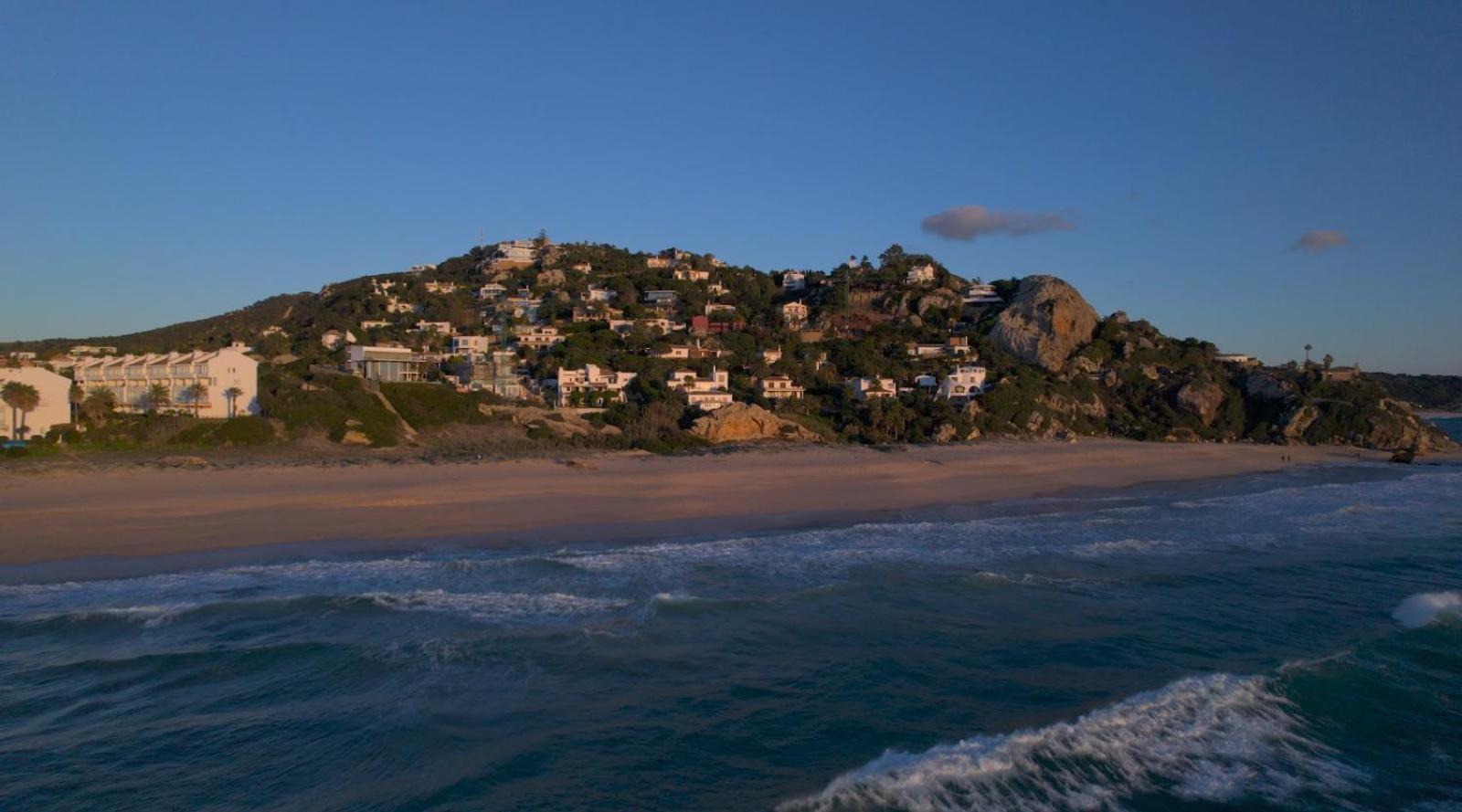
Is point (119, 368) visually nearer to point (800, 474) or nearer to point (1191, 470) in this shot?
point (800, 474)

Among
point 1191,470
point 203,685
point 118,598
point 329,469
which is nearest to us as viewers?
point 203,685

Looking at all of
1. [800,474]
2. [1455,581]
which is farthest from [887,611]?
[800,474]

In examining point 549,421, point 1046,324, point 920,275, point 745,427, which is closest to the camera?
point 549,421

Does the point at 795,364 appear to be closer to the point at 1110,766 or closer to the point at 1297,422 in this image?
the point at 1297,422

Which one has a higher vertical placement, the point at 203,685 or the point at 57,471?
the point at 57,471

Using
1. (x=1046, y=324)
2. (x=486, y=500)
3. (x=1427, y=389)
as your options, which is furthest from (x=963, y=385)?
(x=1427, y=389)

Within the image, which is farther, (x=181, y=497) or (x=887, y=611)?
(x=181, y=497)

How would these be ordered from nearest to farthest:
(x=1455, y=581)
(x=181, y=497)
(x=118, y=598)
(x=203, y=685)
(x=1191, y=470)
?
1. (x=203, y=685)
2. (x=118, y=598)
3. (x=1455, y=581)
4. (x=181, y=497)
5. (x=1191, y=470)

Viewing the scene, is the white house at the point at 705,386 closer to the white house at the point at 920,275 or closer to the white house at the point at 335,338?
the white house at the point at 335,338

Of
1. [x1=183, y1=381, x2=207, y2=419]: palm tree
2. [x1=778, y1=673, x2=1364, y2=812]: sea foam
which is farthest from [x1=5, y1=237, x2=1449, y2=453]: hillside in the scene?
[x1=778, y1=673, x2=1364, y2=812]: sea foam
